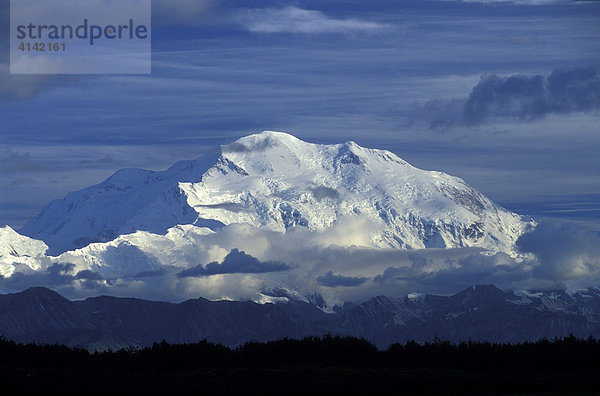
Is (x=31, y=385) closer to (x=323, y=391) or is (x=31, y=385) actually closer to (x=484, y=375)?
(x=323, y=391)

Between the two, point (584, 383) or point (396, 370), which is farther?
point (396, 370)

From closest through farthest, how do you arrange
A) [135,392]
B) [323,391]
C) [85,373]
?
[135,392], [323,391], [85,373]

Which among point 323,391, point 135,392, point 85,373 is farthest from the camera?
point 85,373

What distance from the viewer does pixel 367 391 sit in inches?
6757

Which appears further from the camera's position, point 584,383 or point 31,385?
point 584,383

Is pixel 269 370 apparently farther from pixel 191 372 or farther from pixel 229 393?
pixel 229 393

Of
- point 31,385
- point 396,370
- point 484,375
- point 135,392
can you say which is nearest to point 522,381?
point 484,375

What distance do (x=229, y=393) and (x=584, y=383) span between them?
60.8 m

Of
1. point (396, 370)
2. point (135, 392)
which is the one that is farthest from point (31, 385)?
point (396, 370)

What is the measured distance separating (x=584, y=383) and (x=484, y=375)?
1992 centimetres

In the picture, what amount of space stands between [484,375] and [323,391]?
35.3 meters

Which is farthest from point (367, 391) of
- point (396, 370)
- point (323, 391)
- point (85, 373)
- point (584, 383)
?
point (85, 373)

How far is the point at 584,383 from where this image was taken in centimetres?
17612

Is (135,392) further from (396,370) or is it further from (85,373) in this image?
(396,370)
